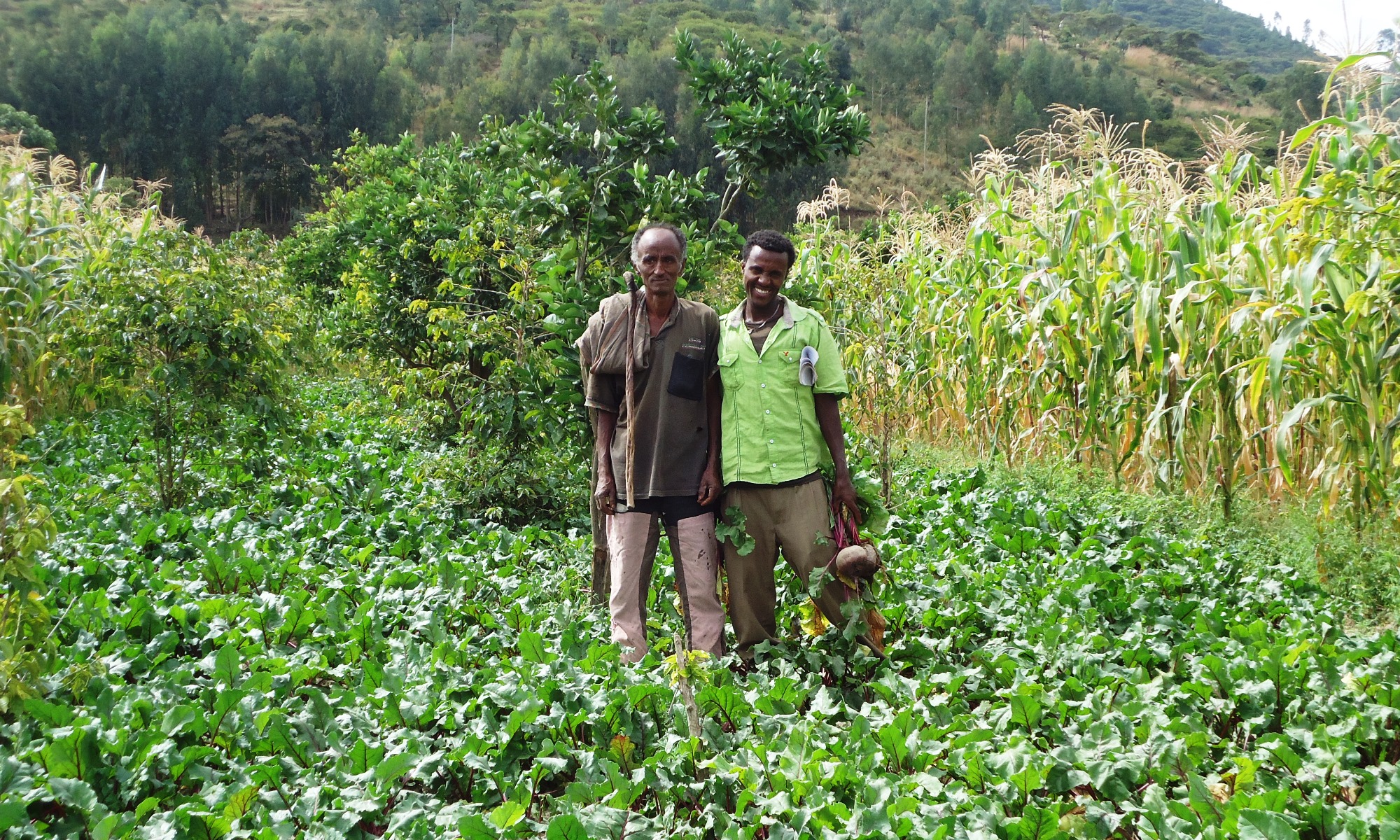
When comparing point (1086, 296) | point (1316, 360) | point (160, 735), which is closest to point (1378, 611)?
point (1316, 360)

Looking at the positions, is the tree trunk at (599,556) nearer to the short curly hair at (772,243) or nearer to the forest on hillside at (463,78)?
the short curly hair at (772,243)

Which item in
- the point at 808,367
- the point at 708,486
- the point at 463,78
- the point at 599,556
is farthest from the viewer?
the point at 463,78

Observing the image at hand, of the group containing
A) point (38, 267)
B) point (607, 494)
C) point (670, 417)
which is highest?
point (38, 267)

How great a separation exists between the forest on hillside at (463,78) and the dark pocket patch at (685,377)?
28188mm

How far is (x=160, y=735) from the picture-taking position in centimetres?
291

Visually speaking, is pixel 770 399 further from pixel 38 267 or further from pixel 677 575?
pixel 38 267

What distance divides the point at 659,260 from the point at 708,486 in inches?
34.5

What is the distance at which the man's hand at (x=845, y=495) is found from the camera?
3799mm

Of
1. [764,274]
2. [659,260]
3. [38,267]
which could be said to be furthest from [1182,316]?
[38,267]

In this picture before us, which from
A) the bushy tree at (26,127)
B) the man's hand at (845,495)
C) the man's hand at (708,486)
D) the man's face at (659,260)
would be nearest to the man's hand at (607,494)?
the man's hand at (708,486)

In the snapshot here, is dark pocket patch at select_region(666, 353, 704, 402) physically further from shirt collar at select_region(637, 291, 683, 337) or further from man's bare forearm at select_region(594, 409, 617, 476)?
man's bare forearm at select_region(594, 409, 617, 476)

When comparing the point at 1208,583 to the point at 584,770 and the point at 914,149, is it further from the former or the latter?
the point at 914,149

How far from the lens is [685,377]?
3789mm

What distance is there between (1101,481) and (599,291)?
12.3 feet
